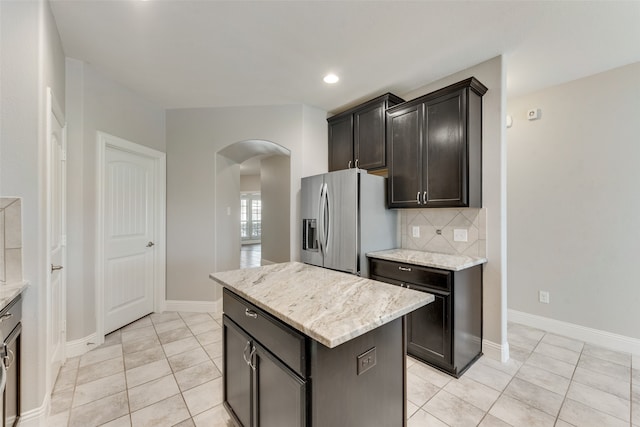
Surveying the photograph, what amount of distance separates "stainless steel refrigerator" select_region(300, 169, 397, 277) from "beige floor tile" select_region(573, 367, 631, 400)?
1.80 m

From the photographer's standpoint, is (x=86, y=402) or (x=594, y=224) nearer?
(x=86, y=402)

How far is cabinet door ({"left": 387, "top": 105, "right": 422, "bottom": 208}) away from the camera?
2662mm

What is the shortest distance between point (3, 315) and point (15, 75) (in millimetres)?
1319

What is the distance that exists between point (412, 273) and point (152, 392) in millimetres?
2241

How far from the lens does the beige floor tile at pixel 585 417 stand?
5.53 feet

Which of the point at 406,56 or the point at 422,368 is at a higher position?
the point at 406,56

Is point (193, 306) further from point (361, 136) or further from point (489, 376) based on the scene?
point (489, 376)

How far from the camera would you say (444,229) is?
2785 millimetres

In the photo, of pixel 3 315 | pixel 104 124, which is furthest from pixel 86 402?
pixel 104 124

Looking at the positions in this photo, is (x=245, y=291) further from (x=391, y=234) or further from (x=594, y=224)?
(x=594, y=224)

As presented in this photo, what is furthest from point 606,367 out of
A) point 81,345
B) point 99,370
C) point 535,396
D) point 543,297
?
point 81,345

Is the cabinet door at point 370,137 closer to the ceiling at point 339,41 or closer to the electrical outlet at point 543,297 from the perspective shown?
the ceiling at point 339,41

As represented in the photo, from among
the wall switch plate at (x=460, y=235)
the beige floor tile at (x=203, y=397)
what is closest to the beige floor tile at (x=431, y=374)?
the wall switch plate at (x=460, y=235)

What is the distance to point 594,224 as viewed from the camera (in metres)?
2.68
